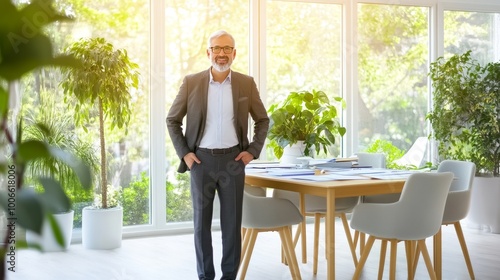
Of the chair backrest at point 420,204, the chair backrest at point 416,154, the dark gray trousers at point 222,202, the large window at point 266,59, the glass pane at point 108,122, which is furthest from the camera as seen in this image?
the chair backrest at point 416,154

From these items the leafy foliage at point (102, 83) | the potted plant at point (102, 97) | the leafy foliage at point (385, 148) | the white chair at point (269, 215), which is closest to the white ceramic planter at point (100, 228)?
the potted plant at point (102, 97)

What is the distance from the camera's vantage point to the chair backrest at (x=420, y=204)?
343 cm

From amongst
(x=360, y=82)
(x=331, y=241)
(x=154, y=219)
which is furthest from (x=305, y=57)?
(x=331, y=241)

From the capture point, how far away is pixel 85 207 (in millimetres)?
5590

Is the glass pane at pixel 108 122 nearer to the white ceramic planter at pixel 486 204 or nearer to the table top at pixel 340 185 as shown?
the table top at pixel 340 185

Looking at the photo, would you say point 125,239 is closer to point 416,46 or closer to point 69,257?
point 69,257

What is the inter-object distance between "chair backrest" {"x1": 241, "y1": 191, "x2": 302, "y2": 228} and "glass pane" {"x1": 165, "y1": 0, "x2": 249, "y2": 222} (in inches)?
97.1

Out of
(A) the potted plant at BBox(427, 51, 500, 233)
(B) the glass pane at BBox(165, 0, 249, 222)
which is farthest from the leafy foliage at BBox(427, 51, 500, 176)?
(B) the glass pane at BBox(165, 0, 249, 222)

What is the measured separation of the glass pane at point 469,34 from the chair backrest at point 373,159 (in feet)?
8.65

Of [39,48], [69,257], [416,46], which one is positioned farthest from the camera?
[416,46]

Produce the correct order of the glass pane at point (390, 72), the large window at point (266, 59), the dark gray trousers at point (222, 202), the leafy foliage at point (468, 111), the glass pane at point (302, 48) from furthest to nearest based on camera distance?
the glass pane at point (390, 72) → the glass pane at point (302, 48) → the leafy foliage at point (468, 111) → the large window at point (266, 59) → the dark gray trousers at point (222, 202)

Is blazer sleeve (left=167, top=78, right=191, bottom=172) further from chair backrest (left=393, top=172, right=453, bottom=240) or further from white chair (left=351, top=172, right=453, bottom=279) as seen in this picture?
chair backrest (left=393, top=172, right=453, bottom=240)

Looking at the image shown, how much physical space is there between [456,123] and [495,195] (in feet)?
2.80

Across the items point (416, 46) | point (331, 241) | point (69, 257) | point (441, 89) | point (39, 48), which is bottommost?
point (69, 257)
